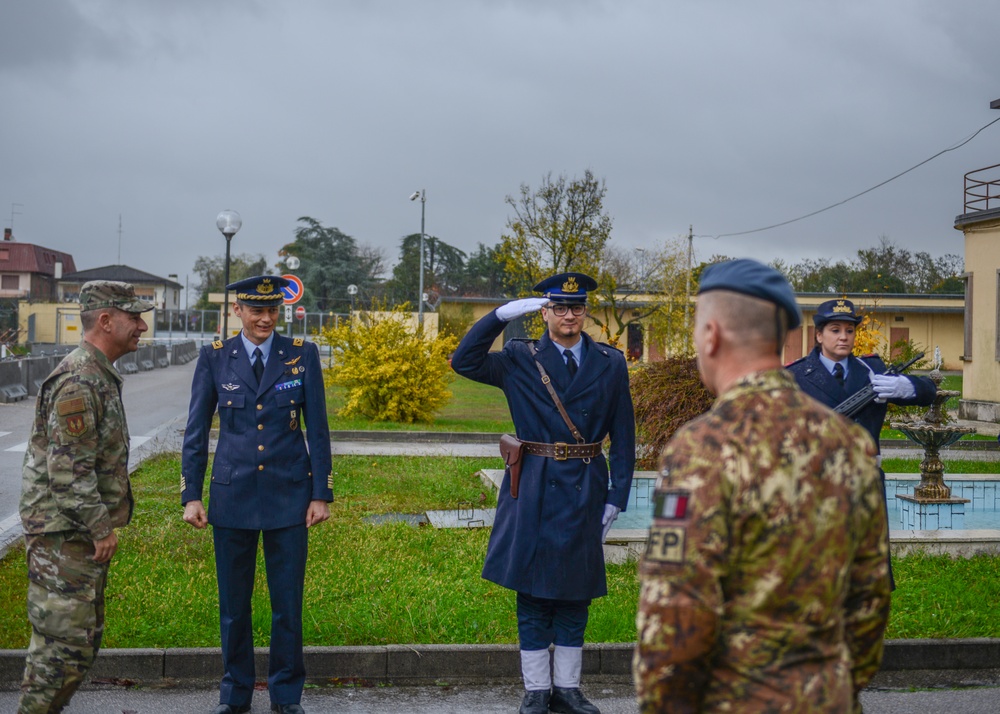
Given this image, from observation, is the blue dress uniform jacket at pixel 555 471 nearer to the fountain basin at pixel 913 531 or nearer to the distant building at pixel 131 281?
the fountain basin at pixel 913 531

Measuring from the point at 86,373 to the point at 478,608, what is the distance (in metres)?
3.34

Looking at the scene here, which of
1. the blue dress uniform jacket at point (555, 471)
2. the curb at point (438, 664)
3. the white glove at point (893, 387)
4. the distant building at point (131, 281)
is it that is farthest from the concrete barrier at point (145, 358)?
the distant building at point (131, 281)

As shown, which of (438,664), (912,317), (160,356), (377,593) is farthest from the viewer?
(912,317)

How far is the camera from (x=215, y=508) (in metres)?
5.22

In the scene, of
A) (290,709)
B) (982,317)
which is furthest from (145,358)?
(290,709)

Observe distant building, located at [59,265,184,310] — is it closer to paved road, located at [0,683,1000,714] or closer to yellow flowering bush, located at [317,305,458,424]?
yellow flowering bush, located at [317,305,458,424]

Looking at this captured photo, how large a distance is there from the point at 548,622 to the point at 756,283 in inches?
126

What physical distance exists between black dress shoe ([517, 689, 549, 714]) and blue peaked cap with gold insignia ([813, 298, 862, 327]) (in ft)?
8.39

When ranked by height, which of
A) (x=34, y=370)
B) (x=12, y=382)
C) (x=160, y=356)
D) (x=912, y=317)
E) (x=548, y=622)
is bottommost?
(x=548, y=622)

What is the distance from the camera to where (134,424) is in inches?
805

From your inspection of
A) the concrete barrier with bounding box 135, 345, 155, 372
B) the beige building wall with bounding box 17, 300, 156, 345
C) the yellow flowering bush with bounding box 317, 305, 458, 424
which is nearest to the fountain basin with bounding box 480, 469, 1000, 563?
the yellow flowering bush with bounding box 317, 305, 458, 424

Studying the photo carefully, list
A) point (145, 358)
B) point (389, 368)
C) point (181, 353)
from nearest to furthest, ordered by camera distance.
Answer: point (389, 368) → point (145, 358) → point (181, 353)

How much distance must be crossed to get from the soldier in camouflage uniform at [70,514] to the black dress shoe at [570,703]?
2.25m

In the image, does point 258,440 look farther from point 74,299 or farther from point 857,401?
point 74,299
